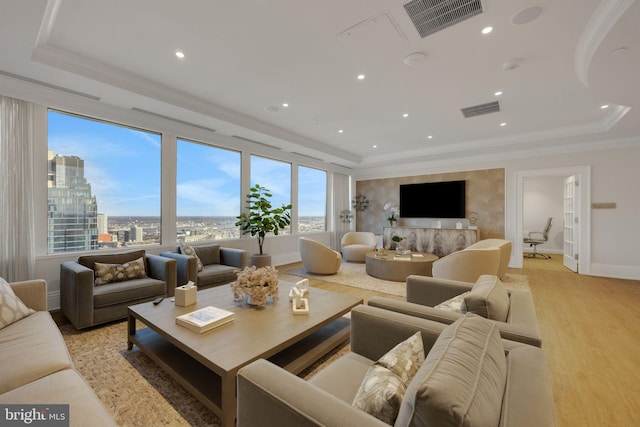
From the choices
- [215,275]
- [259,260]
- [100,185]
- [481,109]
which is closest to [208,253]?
[215,275]

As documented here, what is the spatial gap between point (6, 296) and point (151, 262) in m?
1.62

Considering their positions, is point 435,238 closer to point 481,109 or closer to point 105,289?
point 481,109

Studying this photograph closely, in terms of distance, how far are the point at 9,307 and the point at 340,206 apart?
22.6 ft

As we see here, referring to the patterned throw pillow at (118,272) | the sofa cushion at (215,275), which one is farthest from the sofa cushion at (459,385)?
the patterned throw pillow at (118,272)

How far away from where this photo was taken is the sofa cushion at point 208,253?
4.18m

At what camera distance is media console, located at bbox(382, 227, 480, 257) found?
5973mm

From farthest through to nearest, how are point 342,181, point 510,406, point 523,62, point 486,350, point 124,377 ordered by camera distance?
point 342,181, point 523,62, point 124,377, point 486,350, point 510,406

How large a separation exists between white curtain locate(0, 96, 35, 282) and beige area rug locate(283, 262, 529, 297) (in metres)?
3.67

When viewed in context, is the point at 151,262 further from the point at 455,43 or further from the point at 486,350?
the point at 455,43

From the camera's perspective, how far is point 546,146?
541 centimetres

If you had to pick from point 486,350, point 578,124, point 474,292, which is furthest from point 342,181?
point 486,350

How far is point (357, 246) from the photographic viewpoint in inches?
251

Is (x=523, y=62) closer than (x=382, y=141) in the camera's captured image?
Yes

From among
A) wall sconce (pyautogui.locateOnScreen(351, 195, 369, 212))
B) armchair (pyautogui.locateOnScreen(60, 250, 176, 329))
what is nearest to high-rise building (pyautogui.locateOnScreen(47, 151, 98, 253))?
armchair (pyautogui.locateOnScreen(60, 250, 176, 329))
